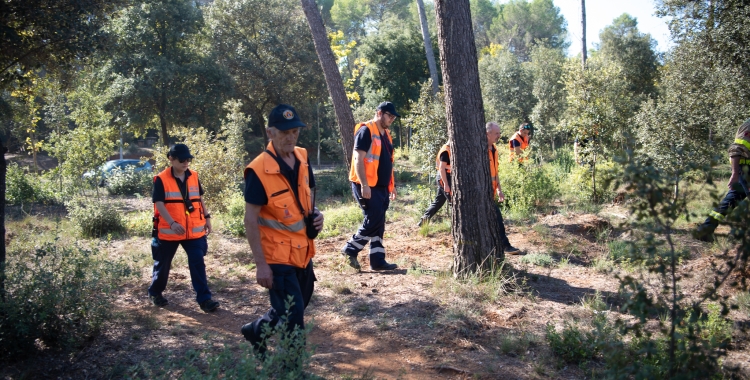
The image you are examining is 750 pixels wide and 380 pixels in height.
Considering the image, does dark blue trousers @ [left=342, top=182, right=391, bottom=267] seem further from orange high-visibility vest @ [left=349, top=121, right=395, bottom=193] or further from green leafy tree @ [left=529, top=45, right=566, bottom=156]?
green leafy tree @ [left=529, top=45, right=566, bottom=156]

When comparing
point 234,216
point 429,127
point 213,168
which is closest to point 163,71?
point 213,168

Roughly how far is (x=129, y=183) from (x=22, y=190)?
Answer: 4788mm

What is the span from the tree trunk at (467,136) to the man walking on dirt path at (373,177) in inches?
37.6

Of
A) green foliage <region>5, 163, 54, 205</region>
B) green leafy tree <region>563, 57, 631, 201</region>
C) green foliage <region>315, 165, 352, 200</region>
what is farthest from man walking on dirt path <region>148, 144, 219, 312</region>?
green foliage <region>5, 163, 54, 205</region>

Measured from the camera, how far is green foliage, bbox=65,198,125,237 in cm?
1003

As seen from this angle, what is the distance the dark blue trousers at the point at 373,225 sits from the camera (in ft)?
21.0

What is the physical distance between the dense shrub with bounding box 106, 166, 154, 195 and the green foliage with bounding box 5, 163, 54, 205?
10.9 ft

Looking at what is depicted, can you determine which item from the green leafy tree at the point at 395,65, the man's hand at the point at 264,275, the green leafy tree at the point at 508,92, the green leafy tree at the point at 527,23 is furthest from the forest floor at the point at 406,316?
the green leafy tree at the point at 527,23

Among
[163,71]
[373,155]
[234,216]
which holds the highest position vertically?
[163,71]

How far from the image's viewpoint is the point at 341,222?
32.9 ft

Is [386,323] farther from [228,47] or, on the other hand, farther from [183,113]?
[228,47]

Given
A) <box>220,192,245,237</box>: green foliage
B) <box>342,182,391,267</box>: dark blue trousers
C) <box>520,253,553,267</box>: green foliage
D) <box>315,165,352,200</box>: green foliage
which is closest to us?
<box>342,182,391,267</box>: dark blue trousers

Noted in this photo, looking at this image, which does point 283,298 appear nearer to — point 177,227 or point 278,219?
point 278,219

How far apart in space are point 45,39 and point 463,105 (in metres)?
5.52
